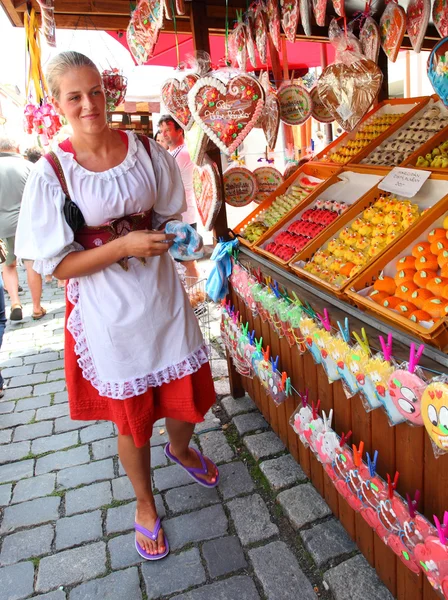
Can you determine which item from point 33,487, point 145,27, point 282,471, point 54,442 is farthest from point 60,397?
point 145,27

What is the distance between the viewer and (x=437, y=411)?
1.21m

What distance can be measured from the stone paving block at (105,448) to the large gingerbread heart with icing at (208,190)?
4.78 feet

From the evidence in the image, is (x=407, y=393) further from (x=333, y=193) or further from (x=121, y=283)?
(x=333, y=193)

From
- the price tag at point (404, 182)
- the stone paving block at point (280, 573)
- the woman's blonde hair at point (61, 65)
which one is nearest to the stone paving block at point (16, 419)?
the stone paving block at point (280, 573)

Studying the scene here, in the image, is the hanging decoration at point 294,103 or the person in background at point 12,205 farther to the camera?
the person in background at point 12,205

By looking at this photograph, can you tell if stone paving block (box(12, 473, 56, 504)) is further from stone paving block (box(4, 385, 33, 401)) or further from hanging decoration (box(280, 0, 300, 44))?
hanging decoration (box(280, 0, 300, 44))

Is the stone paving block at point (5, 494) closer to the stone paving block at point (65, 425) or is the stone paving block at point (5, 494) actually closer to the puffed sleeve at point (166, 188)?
the stone paving block at point (65, 425)

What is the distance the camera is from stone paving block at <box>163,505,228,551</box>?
2.24 meters

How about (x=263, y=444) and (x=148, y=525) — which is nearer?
(x=148, y=525)

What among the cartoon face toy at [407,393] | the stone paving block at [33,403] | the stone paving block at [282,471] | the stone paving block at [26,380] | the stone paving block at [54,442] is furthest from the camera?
the stone paving block at [26,380]

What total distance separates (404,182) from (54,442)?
2.54 m

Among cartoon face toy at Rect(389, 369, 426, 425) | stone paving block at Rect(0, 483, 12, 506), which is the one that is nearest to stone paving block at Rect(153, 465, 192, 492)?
stone paving block at Rect(0, 483, 12, 506)

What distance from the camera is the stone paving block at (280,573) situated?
1919 mm

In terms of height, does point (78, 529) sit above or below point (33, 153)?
below
